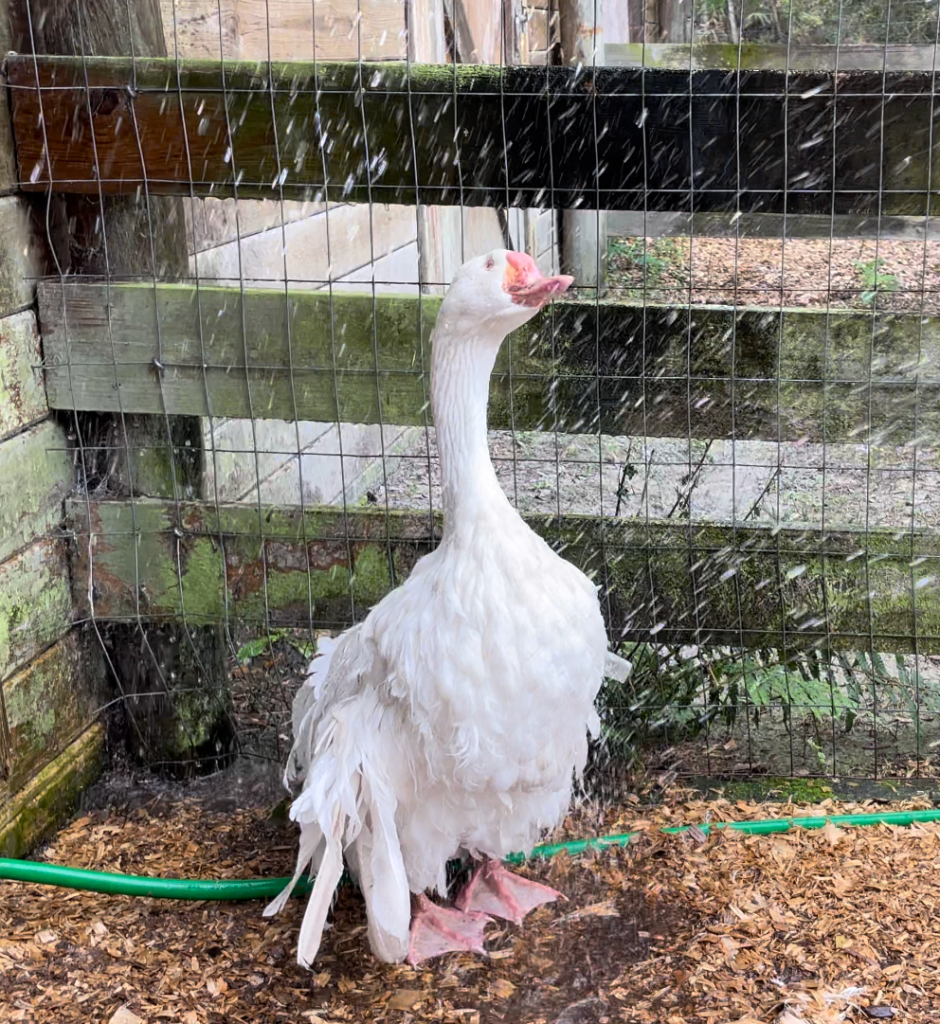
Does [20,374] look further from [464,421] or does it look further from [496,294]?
[496,294]

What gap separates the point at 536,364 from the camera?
390 cm

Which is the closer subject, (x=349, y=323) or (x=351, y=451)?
(x=349, y=323)

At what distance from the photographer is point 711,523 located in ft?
13.1

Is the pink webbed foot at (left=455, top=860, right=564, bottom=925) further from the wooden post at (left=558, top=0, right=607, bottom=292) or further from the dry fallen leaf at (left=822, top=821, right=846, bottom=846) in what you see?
the wooden post at (left=558, top=0, right=607, bottom=292)

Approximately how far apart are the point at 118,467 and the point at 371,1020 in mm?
2147

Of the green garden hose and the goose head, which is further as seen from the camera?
the green garden hose

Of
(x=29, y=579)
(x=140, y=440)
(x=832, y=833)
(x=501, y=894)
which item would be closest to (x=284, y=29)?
(x=140, y=440)

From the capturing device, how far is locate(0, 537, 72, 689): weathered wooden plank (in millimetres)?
3914

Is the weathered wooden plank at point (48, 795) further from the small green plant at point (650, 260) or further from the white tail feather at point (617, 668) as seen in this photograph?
the small green plant at point (650, 260)

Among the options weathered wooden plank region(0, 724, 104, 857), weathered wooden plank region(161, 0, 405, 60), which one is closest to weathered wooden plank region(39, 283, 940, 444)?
weathered wooden plank region(161, 0, 405, 60)

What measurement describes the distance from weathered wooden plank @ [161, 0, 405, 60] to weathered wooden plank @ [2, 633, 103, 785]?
2242 mm

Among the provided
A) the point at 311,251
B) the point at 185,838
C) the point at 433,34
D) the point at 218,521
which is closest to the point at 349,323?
the point at 218,521

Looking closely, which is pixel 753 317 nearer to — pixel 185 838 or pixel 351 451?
pixel 185 838

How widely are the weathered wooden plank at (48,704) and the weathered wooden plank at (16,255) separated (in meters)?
1.20
